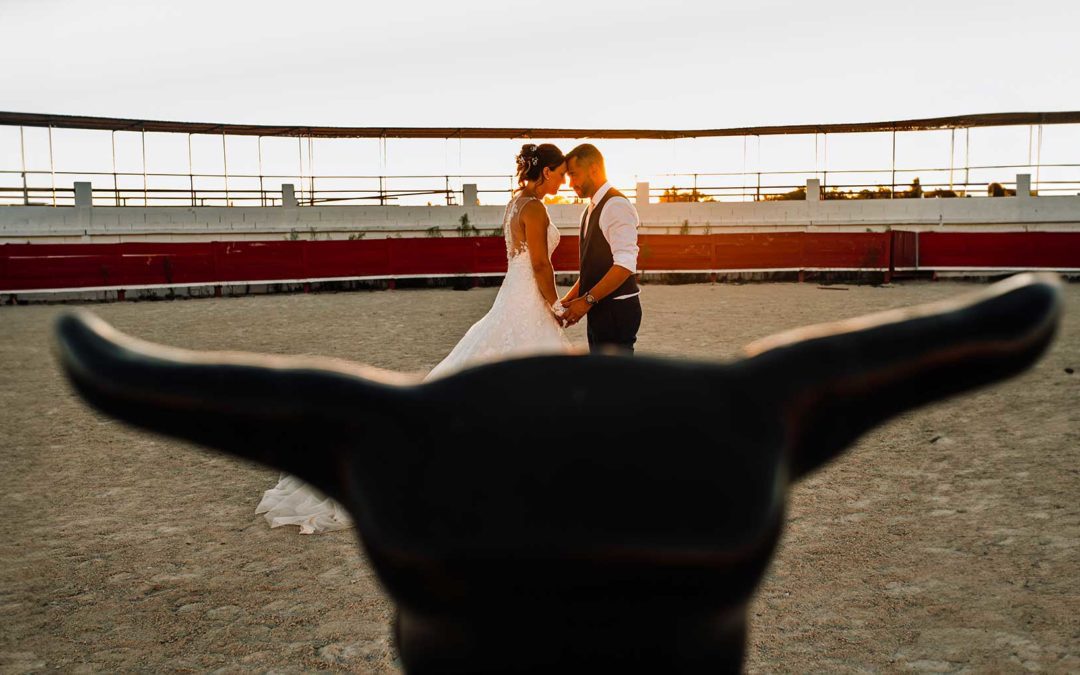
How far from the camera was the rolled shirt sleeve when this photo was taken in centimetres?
434

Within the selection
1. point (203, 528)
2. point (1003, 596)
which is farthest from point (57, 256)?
point (1003, 596)

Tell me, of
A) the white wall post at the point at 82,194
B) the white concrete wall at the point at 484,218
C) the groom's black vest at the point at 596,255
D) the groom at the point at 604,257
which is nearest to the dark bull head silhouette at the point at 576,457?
the groom at the point at 604,257

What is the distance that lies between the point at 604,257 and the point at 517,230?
0.67 m

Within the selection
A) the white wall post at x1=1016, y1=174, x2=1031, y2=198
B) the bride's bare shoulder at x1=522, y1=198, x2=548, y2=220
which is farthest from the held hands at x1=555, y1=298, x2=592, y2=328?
the white wall post at x1=1016, y1=174, x2=1031, y2=198

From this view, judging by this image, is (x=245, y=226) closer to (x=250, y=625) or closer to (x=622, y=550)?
(x=250, y=625)

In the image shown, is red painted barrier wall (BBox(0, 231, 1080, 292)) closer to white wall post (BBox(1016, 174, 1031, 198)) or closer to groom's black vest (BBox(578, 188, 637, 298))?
white wall post (BBox(1016, 174, 1031, 198))

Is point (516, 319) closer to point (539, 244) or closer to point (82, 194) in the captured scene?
point (539, 244)

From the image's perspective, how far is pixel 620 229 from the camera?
4359mm

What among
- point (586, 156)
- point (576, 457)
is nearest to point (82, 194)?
point (586, 156)

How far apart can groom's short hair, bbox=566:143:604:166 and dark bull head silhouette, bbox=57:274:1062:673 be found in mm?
4139

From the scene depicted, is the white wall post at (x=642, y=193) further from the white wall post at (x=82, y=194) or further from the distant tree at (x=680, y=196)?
the white wall post at (x=82, y=194)

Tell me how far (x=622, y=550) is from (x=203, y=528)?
4.09m

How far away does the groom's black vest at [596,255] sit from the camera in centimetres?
441

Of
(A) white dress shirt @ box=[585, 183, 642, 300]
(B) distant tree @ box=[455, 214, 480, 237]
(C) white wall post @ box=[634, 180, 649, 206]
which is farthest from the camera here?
(C) white wall post @ box=[634, 180, 649, 206]
